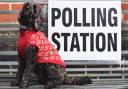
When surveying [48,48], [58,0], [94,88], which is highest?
[58,0]

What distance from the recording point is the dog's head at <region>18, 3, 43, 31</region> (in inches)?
303

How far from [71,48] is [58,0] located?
0.65 meters

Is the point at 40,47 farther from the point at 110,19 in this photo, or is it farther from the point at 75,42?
the point at 110,19

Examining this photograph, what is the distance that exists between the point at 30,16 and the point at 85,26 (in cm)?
127

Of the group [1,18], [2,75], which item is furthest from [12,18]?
[2,75]

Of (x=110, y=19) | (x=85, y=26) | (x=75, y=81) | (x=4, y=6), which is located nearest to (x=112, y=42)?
(x=110, y=19)

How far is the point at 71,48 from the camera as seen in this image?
8.77 metres

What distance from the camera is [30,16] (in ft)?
25.3

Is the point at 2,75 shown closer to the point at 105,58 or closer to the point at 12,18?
the point at 12,18

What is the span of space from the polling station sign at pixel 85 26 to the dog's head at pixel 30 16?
956 mm

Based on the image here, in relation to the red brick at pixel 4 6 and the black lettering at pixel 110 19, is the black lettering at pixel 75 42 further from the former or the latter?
the red brick at pixel 4 6

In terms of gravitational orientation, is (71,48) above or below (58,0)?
below

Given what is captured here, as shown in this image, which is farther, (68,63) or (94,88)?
(68,63)

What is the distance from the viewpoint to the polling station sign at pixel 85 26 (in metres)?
8.73
